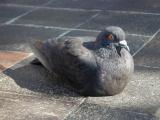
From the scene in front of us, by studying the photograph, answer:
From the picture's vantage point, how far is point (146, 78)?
6000 mm

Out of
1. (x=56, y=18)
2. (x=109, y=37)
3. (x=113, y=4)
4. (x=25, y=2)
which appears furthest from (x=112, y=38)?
(x=25, y=2)

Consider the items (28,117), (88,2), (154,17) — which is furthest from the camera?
(88,2)

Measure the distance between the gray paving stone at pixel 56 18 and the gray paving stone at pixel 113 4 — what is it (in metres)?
0.39

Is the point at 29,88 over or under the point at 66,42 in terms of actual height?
under

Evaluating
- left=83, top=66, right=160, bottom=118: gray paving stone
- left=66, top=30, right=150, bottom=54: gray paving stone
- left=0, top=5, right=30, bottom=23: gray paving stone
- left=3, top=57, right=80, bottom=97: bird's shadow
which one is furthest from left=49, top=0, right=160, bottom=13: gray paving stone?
left=83, top=66, right=160, bottom=118: gray paving stone

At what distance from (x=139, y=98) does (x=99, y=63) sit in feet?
1.93

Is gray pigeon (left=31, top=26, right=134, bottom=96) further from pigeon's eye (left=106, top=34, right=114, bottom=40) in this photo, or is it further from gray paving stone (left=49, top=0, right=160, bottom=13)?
gray paving stone (left=49, top=0, right=160, bottom=13)

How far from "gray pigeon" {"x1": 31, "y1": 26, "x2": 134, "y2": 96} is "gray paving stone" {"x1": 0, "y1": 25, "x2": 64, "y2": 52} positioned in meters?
1.64

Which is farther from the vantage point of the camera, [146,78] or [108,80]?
[146,78]

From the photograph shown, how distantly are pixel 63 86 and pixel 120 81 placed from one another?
720 mm

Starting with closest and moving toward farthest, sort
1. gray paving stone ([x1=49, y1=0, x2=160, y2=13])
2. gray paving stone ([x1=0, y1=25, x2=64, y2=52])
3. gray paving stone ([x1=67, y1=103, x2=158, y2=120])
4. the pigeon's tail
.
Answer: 1. gray paving stone ([x1=67, y1=103, x2=158, y2=120])
2. the pigeon's tail
3. gray paving stone ([x1=0, y1=25, x2=64, y2=52])
4. gray paving stone ([x1=49, y1=0, x2=160, y2=13])

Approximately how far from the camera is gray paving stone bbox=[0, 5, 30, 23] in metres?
8.66

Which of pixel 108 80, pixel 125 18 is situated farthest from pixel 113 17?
pixel 108 80

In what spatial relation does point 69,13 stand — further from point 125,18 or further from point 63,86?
point 63,86
